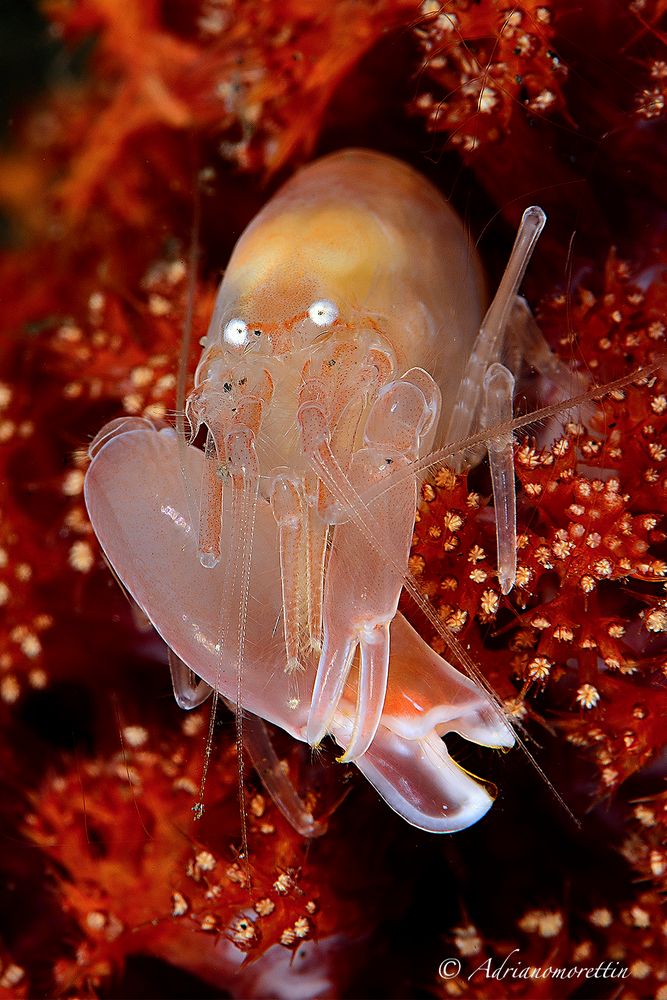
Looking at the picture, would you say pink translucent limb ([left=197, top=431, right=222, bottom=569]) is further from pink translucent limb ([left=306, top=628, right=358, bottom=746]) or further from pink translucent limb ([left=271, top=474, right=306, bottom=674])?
pink translucent limb ([left=306, top=628, right=358, bottom=746])

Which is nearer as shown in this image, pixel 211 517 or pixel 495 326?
pixel 211 517

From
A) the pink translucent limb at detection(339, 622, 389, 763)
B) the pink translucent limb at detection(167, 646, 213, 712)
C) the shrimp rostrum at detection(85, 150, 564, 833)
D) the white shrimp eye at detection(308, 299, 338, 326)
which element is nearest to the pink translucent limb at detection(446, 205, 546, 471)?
the shrimp rostrum at detection(85, 150, 564, 833)

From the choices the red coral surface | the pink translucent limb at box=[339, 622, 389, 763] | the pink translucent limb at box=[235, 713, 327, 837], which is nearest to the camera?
the pink translucent limb at box=[339, 622, 389, 763]

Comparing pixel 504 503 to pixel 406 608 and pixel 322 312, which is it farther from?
pixel 322 312

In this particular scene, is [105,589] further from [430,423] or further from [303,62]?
[303,62]

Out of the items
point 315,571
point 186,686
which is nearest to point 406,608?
point 315,571

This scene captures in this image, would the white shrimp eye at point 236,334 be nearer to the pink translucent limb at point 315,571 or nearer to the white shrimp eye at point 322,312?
the white shrimp eye at point 322,312

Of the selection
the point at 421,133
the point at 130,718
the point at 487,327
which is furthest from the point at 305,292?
the point at 130,718
